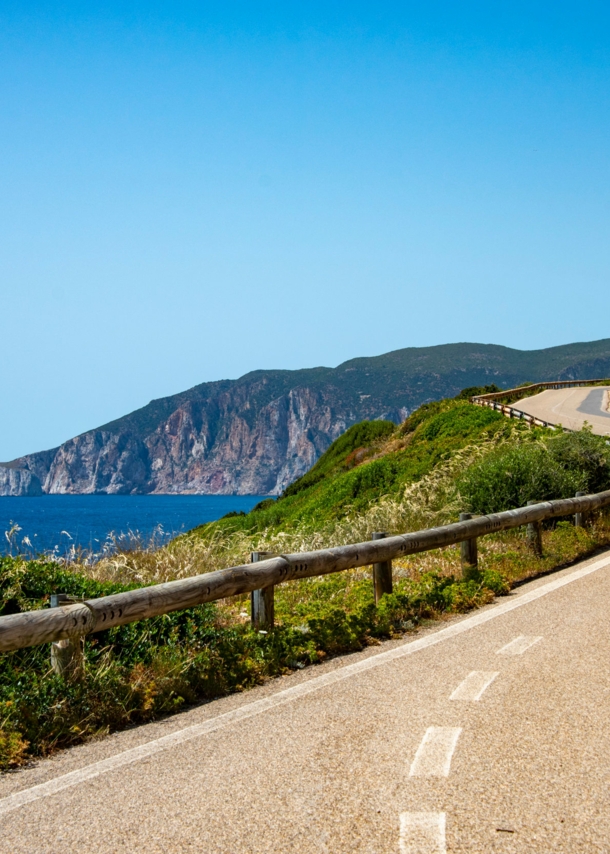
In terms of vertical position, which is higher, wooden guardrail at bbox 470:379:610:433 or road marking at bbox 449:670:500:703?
wooden guardrail at bbox 470:379:610:433

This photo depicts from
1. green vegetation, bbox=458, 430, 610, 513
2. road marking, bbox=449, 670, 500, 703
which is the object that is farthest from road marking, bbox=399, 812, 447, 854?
green vegetation, bbox=458, 430, 610, 513

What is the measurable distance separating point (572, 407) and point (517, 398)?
958cm

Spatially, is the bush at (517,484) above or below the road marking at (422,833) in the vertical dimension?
above

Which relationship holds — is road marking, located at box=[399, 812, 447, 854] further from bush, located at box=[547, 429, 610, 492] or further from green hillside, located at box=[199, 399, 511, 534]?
green hillside, located at box=[199, 399, 511, 534]

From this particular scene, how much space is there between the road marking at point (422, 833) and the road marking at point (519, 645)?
137 inches

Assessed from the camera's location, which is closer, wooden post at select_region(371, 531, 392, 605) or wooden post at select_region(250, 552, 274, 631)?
wooden post at select_region(250, 552, 274, 631)

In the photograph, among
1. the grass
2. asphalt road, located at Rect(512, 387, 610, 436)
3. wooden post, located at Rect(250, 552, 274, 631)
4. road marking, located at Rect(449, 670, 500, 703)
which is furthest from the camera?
asphalt road, located at Rect(512, 387, 610, 436)

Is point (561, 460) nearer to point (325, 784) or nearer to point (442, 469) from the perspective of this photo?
point (442, 469)

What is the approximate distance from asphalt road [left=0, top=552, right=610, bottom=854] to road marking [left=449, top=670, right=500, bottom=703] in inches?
0.9

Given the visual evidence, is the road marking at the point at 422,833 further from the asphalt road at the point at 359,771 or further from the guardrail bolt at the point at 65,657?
the guardrail bolt at the point at 65,657

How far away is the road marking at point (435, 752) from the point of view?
469 centimetres

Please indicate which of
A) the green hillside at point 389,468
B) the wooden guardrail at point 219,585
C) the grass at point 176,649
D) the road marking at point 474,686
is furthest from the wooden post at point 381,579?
the green hillside at point 389,468

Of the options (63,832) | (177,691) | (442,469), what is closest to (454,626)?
(177,691)

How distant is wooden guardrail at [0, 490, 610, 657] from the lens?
19.0 feet
